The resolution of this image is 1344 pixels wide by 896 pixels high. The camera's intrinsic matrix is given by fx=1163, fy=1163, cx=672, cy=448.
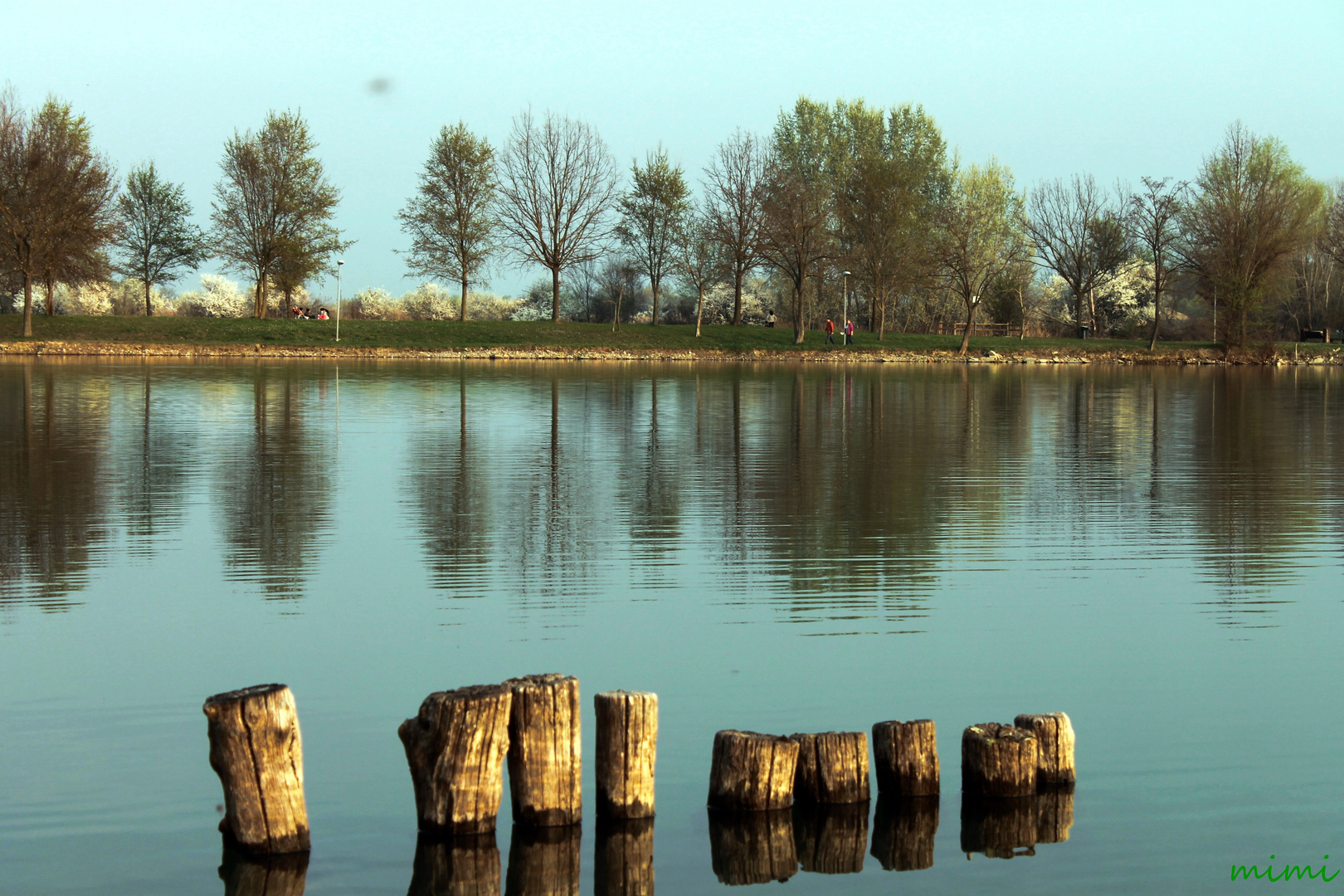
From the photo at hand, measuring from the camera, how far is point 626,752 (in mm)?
5742

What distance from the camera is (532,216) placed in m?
72.0

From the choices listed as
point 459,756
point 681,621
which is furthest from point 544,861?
point 681,621

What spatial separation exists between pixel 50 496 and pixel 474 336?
52588 mm

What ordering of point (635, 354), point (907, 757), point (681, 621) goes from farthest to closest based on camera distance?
point (635, 354) < point (681, 621) < point (907, 757)

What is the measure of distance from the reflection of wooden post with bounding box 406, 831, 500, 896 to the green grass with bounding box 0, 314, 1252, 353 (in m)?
58.3

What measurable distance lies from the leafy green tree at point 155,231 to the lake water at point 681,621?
6227 centimetres

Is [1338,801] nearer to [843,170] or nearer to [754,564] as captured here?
[754,564]

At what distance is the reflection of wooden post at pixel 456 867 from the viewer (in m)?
5.40

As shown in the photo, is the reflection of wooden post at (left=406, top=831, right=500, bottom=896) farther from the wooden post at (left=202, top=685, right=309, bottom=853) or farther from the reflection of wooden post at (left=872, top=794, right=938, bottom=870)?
the reflection of wooden post at (left=872, top=794, right=938, bottom=870)

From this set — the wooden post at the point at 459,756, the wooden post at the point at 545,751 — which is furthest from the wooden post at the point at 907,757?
the wooden post at the point at 459,756

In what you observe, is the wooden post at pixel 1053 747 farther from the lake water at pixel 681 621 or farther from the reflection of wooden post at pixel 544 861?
the reflection of wooden post at pixel 544 861

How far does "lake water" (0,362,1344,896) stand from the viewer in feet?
19.2

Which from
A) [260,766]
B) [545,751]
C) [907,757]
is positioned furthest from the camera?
[907,757]

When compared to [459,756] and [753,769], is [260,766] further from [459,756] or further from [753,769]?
[753,769]
